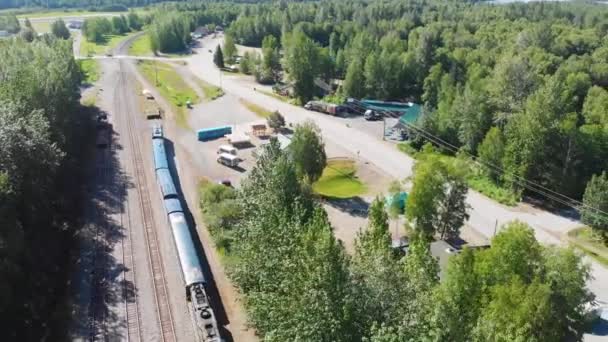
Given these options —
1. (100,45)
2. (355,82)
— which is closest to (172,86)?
(355,82)

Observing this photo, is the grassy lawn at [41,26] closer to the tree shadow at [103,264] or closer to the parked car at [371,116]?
the parked car at [371,116]

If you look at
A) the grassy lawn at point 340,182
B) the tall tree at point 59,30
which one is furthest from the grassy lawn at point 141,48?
A: the grassy lawn at point 340,182

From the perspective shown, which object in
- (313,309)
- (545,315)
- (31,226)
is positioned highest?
(313,309)

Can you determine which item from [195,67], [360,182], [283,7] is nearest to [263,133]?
[360,182]

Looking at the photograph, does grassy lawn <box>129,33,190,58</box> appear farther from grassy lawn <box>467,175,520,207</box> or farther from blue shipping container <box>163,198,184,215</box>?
grassy lawn <box>467,175,520,207</box>

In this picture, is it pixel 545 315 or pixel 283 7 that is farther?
pixel 283 7

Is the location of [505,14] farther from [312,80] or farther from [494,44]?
[312,80]

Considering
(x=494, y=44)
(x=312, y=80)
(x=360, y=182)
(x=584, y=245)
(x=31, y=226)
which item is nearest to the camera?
(x=31, y=226)
